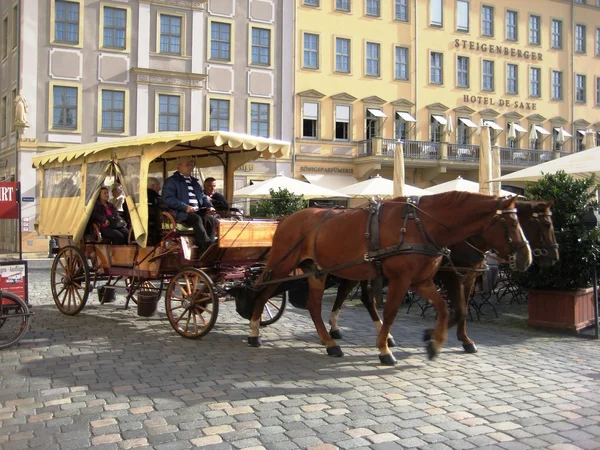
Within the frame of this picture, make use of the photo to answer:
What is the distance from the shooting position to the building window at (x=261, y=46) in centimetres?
2886

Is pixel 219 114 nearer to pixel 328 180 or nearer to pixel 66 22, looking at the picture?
pixel 328 180

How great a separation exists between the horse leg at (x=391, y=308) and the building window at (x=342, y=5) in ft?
87.0

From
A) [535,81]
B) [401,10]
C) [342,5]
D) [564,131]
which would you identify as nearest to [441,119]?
[401,10]

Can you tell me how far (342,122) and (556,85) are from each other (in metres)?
14.6

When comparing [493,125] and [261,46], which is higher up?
[261,46]

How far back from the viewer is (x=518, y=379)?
5.72m

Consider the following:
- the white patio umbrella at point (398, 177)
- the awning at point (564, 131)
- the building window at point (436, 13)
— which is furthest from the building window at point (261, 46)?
the awning at point (564, 131)

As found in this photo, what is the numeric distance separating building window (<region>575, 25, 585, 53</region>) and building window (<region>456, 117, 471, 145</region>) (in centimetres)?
983

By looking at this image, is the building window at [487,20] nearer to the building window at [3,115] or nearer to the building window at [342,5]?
the building window at [342,5]

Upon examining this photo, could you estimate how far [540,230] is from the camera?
6844mm

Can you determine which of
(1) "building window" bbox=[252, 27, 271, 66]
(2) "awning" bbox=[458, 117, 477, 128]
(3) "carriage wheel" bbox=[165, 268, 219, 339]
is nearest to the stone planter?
(3) "carriage wheel" bbox=[165, 268, 219, 339]

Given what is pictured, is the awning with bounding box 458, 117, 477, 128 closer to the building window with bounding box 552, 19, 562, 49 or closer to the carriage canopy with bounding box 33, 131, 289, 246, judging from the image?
the building window with bounding box 552, 19, 562, 49

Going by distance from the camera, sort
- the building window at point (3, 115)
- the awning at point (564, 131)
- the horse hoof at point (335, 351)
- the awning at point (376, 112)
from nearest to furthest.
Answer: the horse hoof at point (335, 351)
the building window at point (3, 115)
the awning at point (376, 112)
the awning at point (564, 131)

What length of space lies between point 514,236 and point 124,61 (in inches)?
929
